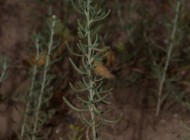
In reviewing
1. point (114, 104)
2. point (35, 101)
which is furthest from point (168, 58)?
point (35, 101)

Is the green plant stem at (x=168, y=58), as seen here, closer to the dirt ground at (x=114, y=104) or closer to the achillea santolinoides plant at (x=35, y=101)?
the dirt ground at (x=114, y=104)

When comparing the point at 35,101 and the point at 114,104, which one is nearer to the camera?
the point at 35,101

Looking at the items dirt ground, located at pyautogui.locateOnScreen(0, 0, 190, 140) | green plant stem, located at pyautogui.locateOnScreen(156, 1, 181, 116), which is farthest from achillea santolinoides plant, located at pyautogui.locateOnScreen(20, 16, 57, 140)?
green plant stem, located at pyautogui.locateOnScreen(156, 1, 181, 116)

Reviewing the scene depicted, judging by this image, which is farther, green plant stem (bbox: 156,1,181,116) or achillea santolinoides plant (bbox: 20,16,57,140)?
green plant stem (bbox: 156,1,181,116)

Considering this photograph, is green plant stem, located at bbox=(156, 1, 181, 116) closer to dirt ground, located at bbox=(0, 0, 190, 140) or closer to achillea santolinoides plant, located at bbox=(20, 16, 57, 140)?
dirt ground, located at bbox=(0, 0, 190, 140)

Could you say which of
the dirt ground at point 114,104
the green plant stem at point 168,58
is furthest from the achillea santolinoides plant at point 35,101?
the green plant stem at point 168,58

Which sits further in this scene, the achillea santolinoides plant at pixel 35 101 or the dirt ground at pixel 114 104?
the dirt ground at pixel 114 104

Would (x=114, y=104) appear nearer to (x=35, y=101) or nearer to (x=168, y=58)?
(x=168, y=58)

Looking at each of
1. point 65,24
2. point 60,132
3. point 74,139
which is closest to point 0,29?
point 65,24
